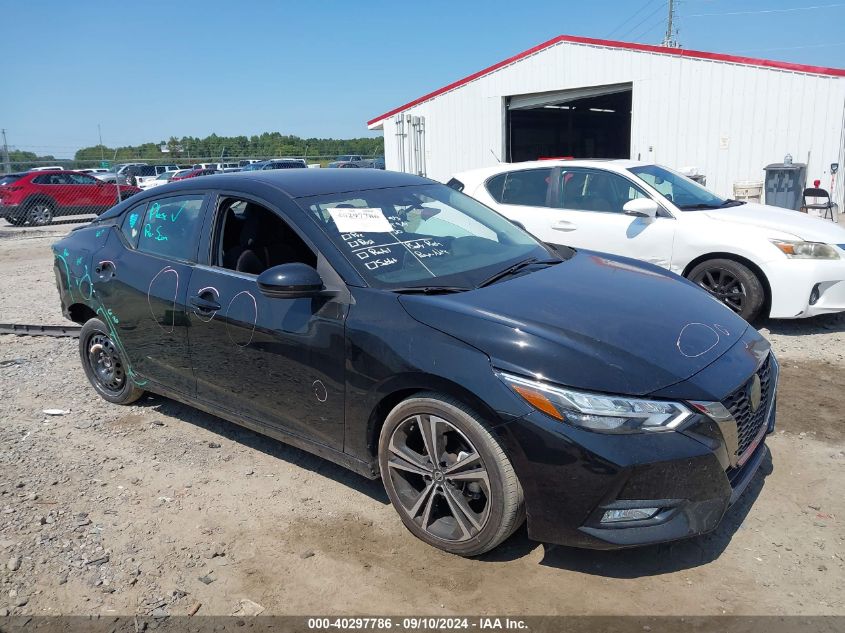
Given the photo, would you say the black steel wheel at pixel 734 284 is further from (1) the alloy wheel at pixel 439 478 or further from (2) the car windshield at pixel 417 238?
(1) the alloy wheel at pixel 439 478

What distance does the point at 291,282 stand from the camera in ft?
10.4

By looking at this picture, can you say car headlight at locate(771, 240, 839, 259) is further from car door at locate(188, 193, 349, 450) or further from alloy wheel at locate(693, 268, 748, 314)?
car door at locate(188, 193, 349, 450)

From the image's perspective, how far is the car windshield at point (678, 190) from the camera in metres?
6.74

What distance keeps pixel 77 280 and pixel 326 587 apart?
10.2 feet

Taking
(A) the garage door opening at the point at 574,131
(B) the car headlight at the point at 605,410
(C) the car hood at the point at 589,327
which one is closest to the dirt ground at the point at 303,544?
(B) the car headlight at the point at 605,410

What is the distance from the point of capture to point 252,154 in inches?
1702

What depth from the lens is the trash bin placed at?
496 inches

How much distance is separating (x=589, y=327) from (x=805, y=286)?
3826 millimetres

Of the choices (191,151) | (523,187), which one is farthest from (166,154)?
(523,187)

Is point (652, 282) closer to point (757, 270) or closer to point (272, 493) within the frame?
point (272, 493)

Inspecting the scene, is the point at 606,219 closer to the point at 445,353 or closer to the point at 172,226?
the point at 172,226

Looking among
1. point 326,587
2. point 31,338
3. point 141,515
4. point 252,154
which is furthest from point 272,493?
point 252,154

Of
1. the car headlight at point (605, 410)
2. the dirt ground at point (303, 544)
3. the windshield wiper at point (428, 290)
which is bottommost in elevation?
the dirt ground at point (303, 544)

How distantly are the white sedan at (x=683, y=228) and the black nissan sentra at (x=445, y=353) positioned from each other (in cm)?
254
